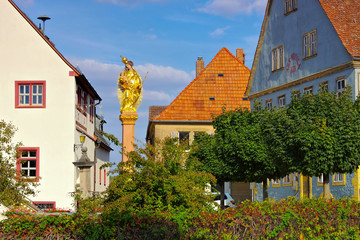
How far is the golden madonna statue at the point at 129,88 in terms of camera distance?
2698 cm

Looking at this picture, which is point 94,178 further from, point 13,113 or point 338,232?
point 338,232

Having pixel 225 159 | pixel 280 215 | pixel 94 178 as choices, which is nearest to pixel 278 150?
pixel 225 159

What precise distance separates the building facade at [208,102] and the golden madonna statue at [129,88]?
1906cm

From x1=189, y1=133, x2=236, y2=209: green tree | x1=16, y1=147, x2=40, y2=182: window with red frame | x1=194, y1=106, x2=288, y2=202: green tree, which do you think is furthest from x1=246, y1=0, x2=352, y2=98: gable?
x1=16, y1=147, x2=40, y2=182: window with red frame

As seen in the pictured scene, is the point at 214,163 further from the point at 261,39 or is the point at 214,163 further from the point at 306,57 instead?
the point at 261,39

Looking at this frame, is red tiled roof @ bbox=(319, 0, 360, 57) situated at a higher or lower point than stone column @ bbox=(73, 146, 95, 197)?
higher

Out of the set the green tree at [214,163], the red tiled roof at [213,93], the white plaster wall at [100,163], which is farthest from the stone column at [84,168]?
the red tiled roof at [213,93]

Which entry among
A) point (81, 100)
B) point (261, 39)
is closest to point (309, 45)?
→ point (261, 39)

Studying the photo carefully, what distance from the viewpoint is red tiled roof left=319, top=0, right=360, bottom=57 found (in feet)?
98.0

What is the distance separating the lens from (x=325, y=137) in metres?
22.7

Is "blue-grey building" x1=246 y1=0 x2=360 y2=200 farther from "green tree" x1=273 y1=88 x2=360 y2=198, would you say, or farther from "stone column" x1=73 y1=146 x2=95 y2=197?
"stone column" x1=73 y1=146 x2=95 y2=197

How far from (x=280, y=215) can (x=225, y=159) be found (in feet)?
59.3

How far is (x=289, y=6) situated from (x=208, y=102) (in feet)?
47.0

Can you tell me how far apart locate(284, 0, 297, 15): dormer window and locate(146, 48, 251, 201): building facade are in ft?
40.0
